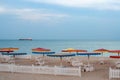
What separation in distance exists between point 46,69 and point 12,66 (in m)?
2.82

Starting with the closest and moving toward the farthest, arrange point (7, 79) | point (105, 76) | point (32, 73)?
point (7, 79)
point (105, 76)
point (32, 73)

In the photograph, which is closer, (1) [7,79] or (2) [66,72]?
(1) [7,79]

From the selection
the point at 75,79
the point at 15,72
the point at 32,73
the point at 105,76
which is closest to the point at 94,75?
the point at 105,76

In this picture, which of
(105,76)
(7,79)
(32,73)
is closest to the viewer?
(7,79)

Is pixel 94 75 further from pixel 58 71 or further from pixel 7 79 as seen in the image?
pixel 7 79

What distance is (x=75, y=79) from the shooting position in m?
18.4

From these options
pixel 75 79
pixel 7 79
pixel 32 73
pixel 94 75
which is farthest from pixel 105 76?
pixel 7 79

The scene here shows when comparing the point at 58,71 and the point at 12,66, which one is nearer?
the point at 58,71

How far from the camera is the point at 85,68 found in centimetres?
2214

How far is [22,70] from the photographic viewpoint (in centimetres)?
2145

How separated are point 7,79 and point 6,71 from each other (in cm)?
388

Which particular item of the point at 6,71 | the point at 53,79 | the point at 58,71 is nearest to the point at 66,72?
the point at 58,71

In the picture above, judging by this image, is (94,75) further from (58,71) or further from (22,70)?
(22,70)

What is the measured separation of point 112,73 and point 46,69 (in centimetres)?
486
